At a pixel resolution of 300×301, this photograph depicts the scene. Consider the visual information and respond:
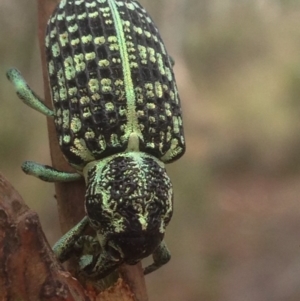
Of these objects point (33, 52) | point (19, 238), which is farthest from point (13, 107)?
point (19, 238)

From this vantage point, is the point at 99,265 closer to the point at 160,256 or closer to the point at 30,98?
the point at 160,256

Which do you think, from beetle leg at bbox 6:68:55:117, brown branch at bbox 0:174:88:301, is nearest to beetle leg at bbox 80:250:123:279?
brown branch at bbox 0:174:88:301

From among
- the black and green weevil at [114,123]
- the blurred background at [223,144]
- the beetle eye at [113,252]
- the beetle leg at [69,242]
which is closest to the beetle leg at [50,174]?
the black and green weevil at [114,123]

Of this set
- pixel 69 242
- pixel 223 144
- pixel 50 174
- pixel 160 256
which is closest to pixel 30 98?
pixel 50 174

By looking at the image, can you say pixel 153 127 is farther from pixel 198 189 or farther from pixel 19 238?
pixel 198 189

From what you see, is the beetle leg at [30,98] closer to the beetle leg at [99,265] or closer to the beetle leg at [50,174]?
the beetle leg at [50,174]

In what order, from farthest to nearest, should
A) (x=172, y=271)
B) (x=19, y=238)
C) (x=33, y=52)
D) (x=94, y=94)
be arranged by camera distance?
(x=33, y=52) < (x=172, y=271) < (x=94, y=94) < (x=19, y=238)

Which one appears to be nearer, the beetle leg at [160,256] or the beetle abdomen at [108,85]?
the beetle abdomen at [108,85]
